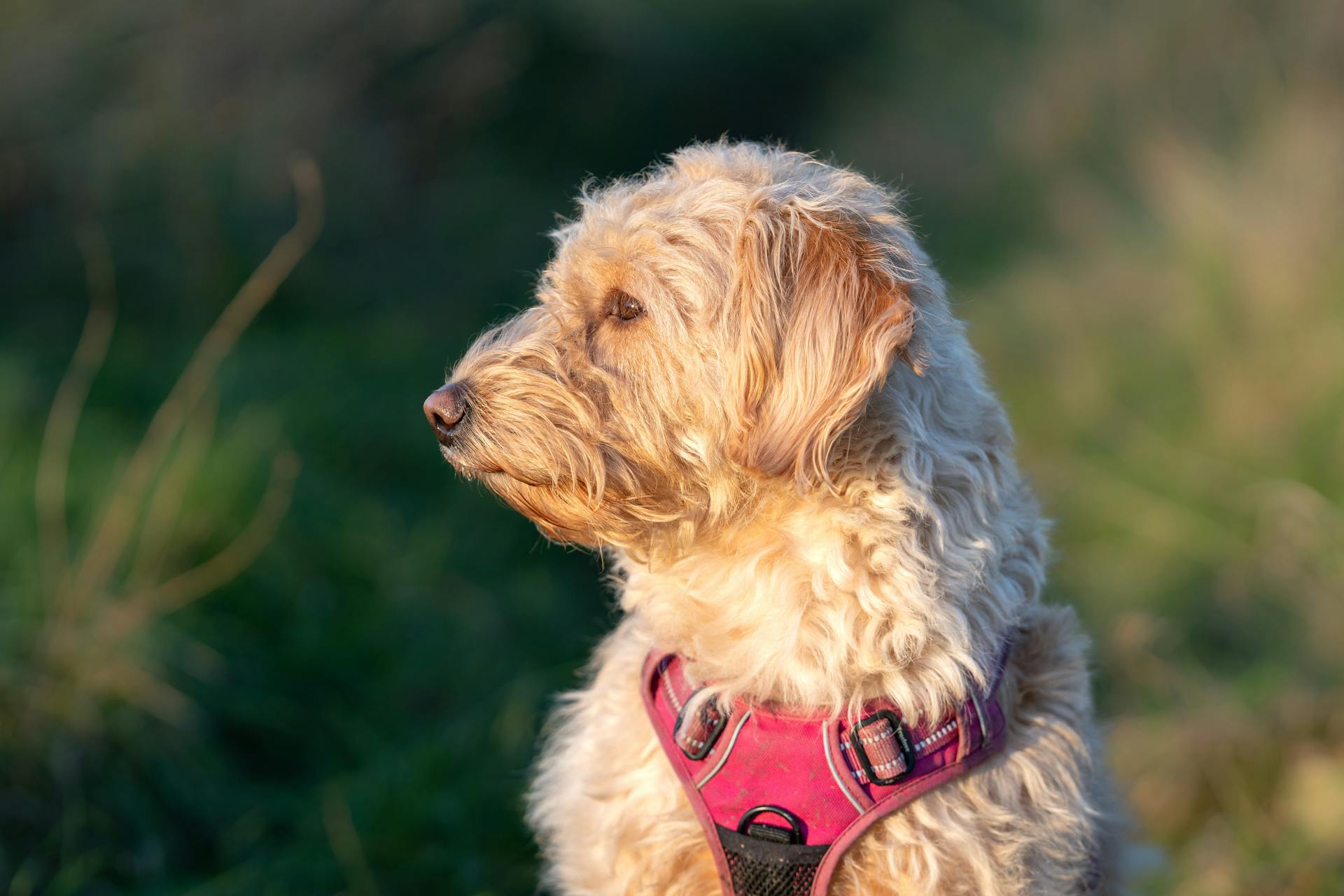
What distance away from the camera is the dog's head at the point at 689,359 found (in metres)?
2.34

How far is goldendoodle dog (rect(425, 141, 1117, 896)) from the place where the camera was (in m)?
2.42

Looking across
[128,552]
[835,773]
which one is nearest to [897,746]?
[835,773]

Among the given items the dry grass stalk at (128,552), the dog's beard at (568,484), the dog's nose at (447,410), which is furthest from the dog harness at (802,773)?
the dry grass stalk at (128,552)

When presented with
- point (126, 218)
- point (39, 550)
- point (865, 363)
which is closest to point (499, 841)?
point (39, 550)

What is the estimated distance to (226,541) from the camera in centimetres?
468

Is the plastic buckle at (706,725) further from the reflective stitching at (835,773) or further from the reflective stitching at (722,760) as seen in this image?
the reflective stitching at (835,773)

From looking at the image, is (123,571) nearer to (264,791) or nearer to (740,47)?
(264,791)

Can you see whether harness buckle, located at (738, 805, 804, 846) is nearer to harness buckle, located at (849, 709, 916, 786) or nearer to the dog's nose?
harness buckle, located at (849, 709, 916, 786)

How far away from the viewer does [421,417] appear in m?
6.42

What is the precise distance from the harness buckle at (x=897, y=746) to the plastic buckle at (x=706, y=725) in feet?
0.96

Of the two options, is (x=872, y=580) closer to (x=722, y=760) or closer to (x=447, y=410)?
(x=722, y=760)

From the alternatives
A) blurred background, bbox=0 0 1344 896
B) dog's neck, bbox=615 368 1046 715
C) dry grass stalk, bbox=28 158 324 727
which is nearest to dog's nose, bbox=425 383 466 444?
dog's neck, bbox=615 368 1046 715

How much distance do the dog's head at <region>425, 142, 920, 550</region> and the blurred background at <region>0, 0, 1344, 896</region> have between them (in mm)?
635

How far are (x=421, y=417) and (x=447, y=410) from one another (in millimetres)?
3991
